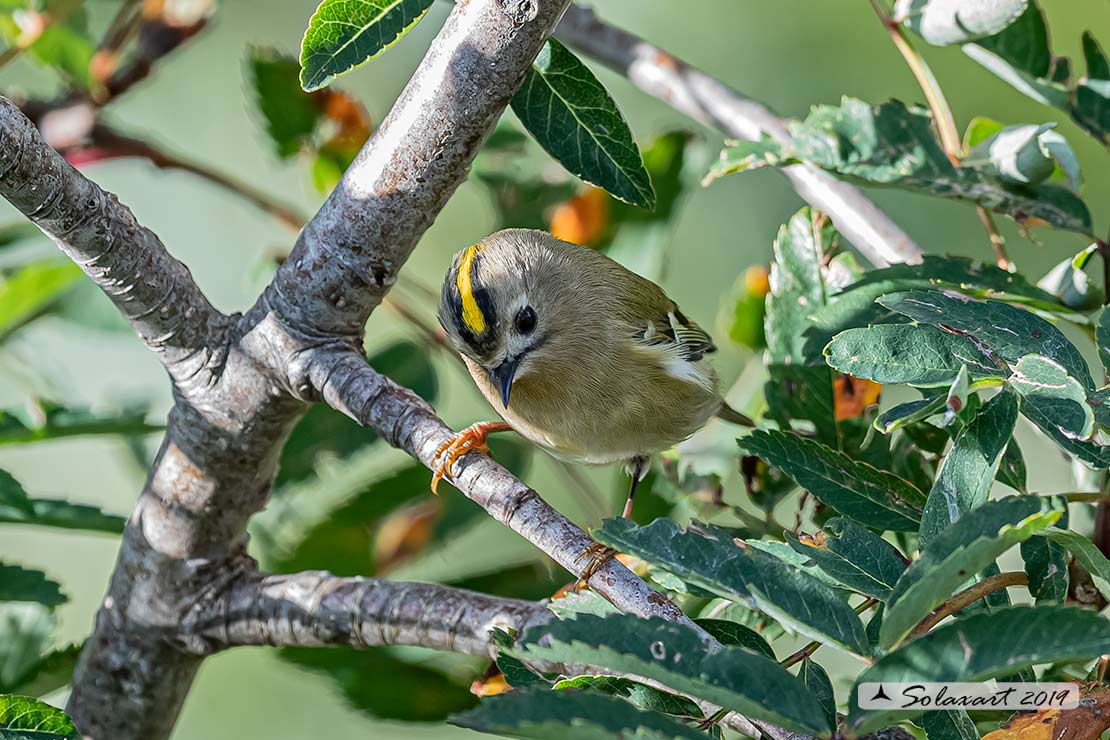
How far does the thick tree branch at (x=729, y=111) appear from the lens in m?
1.44

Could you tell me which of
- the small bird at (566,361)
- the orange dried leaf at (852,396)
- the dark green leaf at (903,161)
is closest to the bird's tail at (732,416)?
the small bird at (566,361)

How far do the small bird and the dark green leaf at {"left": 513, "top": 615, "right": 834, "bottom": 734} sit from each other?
91 centimetres

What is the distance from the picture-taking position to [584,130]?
1133 mm

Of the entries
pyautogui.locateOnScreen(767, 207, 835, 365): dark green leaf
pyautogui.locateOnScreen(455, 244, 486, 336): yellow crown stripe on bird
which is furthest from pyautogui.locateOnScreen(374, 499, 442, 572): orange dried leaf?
pyautogui.locateOnScreen(767, 207, 835, 365): dark green leaf

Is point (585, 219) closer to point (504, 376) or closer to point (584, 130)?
point (504, 376)

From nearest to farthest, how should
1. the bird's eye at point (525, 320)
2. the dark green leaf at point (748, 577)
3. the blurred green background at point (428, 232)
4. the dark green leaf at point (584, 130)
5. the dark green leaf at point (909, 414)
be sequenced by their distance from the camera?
the dark green leaf at point (748, 577)
the dark green leaf at point (909, 414)
the dark green leaf at point (584, 130)
the bird's eye at point (525, 320)
the blurred green background at point (428, 232)

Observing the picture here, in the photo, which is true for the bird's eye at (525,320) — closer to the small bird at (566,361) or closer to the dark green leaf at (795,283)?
the small bird at (566,361)

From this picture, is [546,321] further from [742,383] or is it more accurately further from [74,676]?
[74,676]

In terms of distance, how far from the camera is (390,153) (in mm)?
1078

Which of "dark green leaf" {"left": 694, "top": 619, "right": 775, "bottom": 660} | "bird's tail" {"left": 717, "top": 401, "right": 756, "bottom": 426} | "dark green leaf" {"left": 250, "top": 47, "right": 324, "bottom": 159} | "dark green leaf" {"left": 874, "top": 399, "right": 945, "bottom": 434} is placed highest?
"dark green leaf" {"left": 250, "top": 47, "right": 324, "bottom": 159}

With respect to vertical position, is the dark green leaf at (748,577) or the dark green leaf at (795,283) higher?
the dark green leaf at (795,283)

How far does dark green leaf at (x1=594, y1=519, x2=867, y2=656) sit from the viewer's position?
0.71 metres

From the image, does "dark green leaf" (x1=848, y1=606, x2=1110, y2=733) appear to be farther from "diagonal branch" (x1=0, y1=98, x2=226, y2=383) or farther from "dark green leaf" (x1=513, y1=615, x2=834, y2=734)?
"diagonal branch" (x1=0, y1=98, x2=226, y2=383)

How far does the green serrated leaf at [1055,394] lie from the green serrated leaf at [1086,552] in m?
0.07
